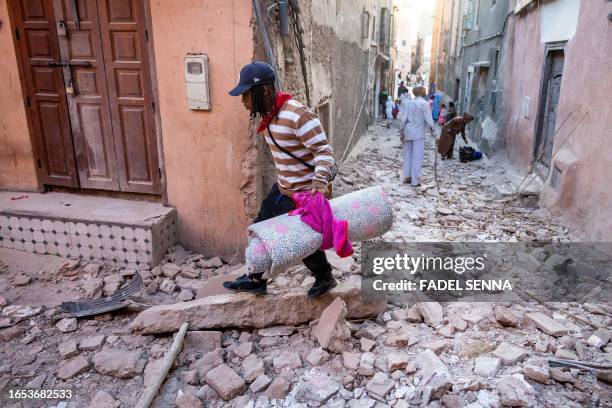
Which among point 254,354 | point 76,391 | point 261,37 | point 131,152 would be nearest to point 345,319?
point 254,354

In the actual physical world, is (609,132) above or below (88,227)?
above

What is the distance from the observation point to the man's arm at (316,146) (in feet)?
9.30

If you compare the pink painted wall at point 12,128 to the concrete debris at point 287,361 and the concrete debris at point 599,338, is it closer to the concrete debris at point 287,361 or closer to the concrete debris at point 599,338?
the concrete debris at point 287,361

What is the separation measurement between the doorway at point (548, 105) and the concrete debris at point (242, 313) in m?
5.81

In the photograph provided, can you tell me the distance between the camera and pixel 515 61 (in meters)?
10.1

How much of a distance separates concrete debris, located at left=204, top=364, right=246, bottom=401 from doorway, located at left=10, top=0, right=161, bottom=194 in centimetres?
260

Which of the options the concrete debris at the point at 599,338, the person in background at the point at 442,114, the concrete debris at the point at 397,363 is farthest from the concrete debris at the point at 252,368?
the person in background at the point at 442,114

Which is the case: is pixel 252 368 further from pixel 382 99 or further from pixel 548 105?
pixel 382 99

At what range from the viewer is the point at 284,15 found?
4.54 metres

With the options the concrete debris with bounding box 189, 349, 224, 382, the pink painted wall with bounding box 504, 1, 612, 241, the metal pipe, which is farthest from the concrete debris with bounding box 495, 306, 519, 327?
the metal pipe

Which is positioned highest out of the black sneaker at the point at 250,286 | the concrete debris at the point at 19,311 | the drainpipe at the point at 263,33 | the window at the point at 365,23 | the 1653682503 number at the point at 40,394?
the window at the point at 365,23

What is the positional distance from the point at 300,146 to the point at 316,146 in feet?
0.55

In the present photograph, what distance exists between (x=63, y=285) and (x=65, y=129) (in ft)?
5.90

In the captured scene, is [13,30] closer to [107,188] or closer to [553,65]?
[107,188]
